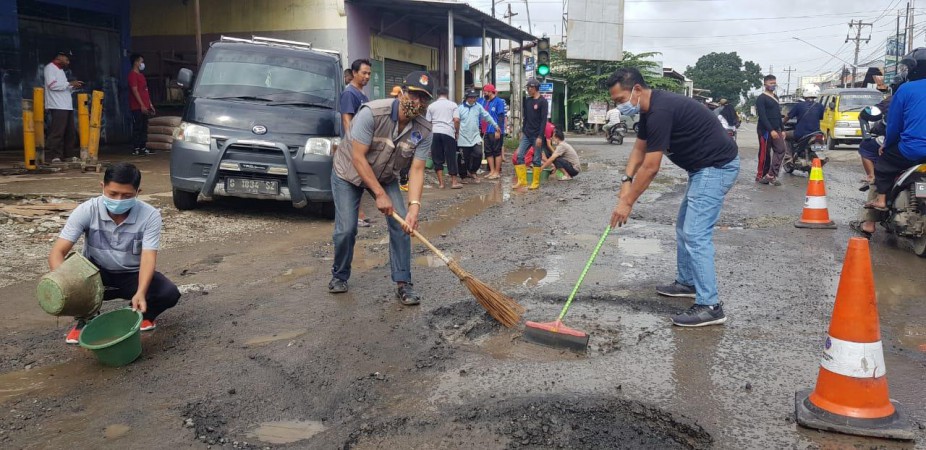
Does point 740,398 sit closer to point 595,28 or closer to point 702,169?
point 702,169

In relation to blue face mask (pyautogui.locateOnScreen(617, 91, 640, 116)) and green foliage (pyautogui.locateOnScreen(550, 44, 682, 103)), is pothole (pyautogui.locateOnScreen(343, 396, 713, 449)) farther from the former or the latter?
green foliage (pyautogui.locateOnScreen(550, 44, 682, 103))

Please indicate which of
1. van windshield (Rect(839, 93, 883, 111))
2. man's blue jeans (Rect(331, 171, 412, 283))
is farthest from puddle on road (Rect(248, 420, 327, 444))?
van windshield (Rect(839, 93, 883, 111))

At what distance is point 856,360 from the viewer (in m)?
3.16

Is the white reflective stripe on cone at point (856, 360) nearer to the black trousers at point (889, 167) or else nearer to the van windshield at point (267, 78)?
the black trousers at point (889, 167)

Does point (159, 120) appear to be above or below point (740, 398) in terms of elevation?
above

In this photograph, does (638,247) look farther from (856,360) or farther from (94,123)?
(94,123)

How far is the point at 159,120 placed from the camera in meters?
14.9

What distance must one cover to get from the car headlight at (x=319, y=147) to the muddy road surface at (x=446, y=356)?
1.11m

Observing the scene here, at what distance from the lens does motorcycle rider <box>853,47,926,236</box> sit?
20.7 ft

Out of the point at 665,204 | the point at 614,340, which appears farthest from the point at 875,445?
the point at 665,204

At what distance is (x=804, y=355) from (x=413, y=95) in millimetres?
2870

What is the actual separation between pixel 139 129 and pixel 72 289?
1123 cm

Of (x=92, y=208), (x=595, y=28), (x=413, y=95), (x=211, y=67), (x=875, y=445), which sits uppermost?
(x=595, y=28)

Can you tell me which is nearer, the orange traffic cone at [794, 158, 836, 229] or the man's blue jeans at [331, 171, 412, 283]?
the man's blue jeans at [331, 171, 412, 283]
